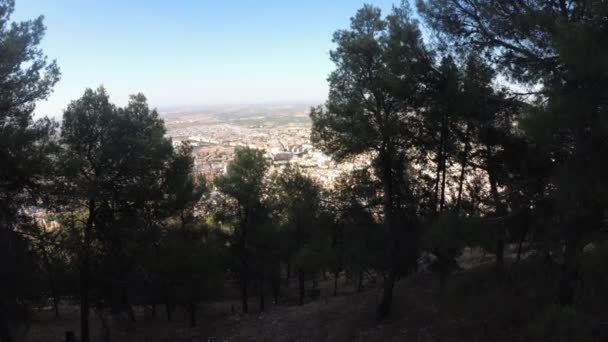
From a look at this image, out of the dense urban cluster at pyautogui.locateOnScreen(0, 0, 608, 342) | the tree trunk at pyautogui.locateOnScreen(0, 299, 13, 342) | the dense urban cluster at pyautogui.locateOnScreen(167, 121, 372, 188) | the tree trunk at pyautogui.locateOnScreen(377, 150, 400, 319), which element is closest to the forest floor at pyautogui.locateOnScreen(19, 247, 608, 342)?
the dense urban cluster at pyautogui.locateOnScreen(0, 0, 608, 342)

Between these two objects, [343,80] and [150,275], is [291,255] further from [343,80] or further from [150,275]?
[343,80]

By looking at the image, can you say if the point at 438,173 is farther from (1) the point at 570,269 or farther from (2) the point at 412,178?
(1) the point at 570,269

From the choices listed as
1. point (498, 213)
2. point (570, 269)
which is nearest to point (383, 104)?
point (498, 213)

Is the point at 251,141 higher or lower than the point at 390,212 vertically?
higher

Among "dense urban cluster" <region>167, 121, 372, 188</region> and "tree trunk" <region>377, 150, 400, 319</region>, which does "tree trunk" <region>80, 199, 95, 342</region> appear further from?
"dense urban cluster" <region>167, 121, 372, 188</region>

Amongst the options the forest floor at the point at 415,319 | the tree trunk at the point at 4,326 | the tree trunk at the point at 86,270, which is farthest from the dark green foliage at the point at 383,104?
the tree trunk at the point at 4,326

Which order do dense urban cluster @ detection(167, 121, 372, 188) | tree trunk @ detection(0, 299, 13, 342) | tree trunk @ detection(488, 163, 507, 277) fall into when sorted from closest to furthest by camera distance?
tree trunk @ detection(0, 299, 13, 342)
tree trunk @ detection(488, 163, 507, 277)
dense urban cluster @ detection(167, 121, 372, 188)

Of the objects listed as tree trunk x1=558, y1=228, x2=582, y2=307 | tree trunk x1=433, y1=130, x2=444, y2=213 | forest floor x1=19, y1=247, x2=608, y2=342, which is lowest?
forest floor x1=19, y1=247, x2=608, y2=342
